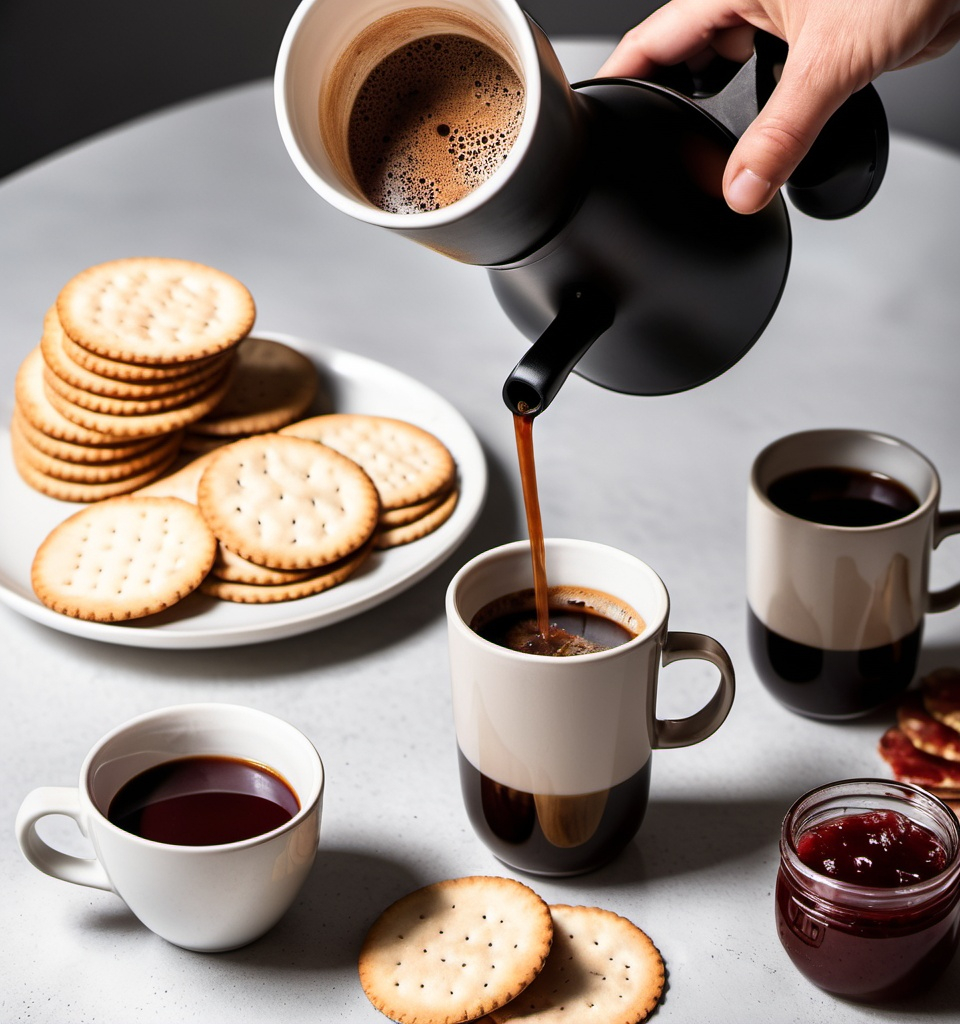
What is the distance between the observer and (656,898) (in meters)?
0.95

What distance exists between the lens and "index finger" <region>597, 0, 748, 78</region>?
3.77 feet

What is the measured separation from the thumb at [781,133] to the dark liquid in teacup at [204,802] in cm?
55

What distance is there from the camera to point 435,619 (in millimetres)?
1268

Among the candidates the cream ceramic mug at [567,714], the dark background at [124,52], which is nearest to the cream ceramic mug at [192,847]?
the cream ceramic mug at [567,714]

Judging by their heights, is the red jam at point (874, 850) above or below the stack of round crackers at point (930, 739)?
above

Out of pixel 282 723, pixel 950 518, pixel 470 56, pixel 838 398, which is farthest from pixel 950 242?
pixel 282 723

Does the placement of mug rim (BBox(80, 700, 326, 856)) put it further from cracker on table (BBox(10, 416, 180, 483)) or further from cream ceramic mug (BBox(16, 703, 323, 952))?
cracker on table (BBox(10, 416, 180, 483))

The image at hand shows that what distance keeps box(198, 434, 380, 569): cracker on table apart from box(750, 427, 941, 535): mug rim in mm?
A: 417

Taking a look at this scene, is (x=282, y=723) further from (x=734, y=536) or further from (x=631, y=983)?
(x=734, y=536)

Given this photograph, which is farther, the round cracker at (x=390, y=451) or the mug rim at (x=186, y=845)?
→ the round cracker at (x=390, y=451)

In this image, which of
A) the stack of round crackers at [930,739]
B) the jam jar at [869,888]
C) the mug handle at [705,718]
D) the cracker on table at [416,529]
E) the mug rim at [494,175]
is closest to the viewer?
the mug rim at [494,175]

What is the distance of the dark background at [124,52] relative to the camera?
3156 mm

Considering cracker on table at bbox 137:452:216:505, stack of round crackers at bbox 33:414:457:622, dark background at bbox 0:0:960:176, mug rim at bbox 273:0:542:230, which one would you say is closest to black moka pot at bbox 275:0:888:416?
mug rim at bbox 273:0:542:230

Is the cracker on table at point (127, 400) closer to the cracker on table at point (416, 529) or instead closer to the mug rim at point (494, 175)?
the cracker on table at point (416, 529)
